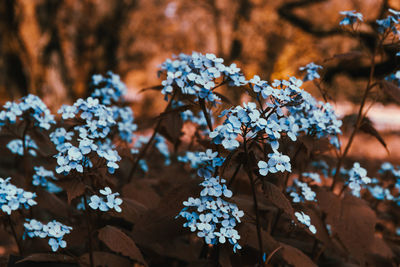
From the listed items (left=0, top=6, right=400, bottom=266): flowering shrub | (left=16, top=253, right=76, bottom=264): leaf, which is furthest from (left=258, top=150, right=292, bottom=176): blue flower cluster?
(left=16, top=253, right=76, bottom=264): leaf

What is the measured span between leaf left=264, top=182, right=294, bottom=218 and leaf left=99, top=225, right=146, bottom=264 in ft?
1.95

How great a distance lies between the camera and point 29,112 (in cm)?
214

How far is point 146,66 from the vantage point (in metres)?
20.5

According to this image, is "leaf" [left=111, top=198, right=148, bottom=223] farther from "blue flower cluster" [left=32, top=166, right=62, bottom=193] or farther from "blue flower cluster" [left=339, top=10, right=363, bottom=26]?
"blue flower cluster" [left=339, top=10, right=363, bottom=26]

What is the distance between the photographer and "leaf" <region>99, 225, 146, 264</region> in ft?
5.26

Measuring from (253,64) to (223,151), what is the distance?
430 inches

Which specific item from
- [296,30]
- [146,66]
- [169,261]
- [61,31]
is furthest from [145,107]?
[169,261]

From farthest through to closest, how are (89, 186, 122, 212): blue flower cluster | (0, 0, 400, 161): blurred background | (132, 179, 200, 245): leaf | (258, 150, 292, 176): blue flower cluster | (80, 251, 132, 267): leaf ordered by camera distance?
(0, 0, 400, 161): blurred background, (80, 251, 132, 267): leaf, (132, 179, 200, 245): leaf, (89, 186, 122, 212): blue flower cluster, (258, 150, 292, 176): blue flower cluster

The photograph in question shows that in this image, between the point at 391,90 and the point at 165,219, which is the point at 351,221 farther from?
the point at 165,219

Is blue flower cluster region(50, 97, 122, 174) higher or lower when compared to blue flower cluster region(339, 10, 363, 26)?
lower

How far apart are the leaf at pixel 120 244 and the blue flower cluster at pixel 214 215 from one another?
0.83 ft

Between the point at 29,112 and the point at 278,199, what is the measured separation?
1471mm

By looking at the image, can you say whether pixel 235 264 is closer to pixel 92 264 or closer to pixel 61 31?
pixel 92 264

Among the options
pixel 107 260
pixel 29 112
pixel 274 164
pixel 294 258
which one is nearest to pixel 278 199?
pixel 274 164
